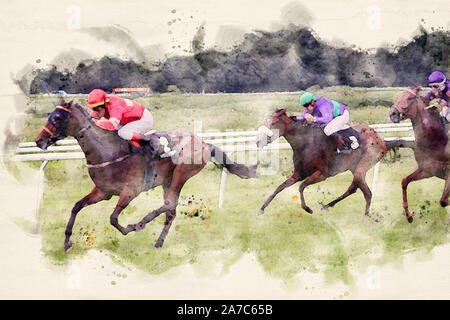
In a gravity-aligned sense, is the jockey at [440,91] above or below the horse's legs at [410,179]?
above

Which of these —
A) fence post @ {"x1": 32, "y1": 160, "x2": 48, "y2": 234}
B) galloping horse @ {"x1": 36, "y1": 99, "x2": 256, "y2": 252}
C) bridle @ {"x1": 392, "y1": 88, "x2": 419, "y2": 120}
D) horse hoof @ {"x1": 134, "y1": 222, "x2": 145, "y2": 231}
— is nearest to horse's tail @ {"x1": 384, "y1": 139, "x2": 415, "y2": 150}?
bridle @ {"x1": 392, "y1": 88, "x2": 419, "y2": 120}

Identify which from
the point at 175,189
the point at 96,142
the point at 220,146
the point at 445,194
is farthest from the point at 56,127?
the point at 445,194

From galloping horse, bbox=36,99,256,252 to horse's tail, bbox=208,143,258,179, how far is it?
0.04 feet

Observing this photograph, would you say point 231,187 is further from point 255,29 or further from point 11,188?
point 11,188

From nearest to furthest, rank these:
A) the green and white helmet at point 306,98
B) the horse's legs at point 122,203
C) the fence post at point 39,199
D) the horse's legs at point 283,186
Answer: the horse's legs at point 122,203 → the fence post at point 39,199 → the green and white helmet at point 306,98 → the horse's legs at point 283,186

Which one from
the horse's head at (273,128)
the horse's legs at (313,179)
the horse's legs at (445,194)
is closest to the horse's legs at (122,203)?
the horse's head at (273,128)

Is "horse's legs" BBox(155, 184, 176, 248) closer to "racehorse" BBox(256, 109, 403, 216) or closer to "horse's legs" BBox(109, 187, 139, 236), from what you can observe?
"horse's legs" BBox(109, 187, 139, 236)

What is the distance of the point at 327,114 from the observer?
7.14 meters

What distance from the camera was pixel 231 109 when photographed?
293 inches

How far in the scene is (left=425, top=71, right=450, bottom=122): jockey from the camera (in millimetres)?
7586

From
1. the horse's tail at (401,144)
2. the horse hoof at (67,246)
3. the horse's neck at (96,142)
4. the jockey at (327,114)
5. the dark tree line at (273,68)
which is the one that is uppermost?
the dark tree line at (273,68)

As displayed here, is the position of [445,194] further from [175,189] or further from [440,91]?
[175,189]

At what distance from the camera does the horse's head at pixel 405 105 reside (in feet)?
24.4

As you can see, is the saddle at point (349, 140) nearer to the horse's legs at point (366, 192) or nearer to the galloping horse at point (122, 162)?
the horse's legs at point (366, 192)
